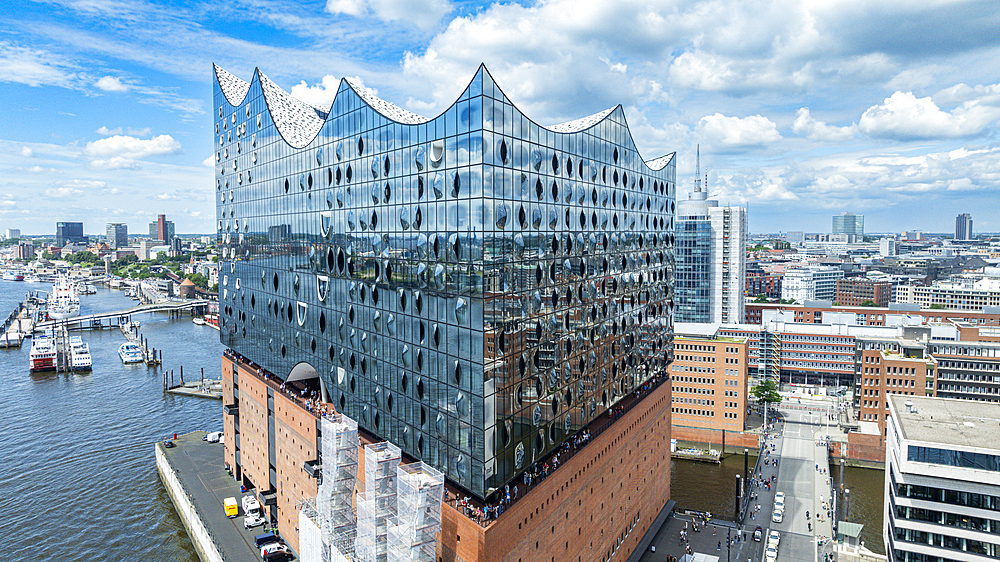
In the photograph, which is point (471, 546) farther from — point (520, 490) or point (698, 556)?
point (698, 556)

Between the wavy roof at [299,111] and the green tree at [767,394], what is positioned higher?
the wavy roof at [299,111]

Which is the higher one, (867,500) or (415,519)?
(415,519)

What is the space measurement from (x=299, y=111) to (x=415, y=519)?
4055 cm

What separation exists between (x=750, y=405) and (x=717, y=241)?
127ft

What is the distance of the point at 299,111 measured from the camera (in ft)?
173

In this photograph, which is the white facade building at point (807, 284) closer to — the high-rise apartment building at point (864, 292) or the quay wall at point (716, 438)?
the high-rise apartment building at point (864, 292)

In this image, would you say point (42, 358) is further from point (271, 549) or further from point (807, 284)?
point (807, 284)

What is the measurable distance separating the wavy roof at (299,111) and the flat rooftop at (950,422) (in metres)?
27.3

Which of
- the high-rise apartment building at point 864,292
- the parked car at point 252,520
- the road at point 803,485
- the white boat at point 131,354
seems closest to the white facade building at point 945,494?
the road at point 803,485

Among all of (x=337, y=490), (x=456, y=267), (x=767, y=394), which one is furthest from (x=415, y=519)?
(x=767, y=394)

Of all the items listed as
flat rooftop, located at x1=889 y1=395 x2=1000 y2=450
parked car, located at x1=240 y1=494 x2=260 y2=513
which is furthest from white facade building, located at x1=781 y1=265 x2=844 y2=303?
parked car, located at x1=240 y1=494 x2=260 y2=513

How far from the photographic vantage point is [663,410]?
5341 cm

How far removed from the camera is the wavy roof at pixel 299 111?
37294 millimetres

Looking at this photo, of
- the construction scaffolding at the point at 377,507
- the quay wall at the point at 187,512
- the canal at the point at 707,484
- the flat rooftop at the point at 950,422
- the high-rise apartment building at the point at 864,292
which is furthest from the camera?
the high-rise apartment building at the point at 864,292
